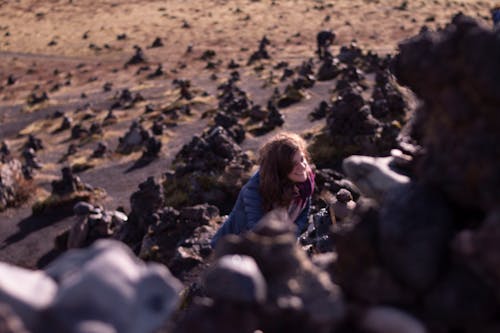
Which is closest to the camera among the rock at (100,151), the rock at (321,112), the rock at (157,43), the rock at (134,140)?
the rock at (100,151)

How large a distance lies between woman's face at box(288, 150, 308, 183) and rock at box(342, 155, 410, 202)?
2593 millimetres

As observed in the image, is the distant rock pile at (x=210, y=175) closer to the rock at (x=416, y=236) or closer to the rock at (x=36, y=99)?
the rock at (x=416, y=236)

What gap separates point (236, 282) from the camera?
3771 millimetres

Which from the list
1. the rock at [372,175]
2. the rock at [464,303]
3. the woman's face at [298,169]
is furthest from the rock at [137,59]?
the rock at [464,303]

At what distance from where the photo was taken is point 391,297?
3848 millimetres

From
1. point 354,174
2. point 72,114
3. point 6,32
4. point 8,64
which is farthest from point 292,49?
point 354,174

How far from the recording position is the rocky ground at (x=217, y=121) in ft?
13.2

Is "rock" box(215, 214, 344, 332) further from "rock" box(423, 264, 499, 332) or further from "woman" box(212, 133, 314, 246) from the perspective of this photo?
"woman" box(212, 133, 314, 246)

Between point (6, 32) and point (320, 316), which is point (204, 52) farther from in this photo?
point (320, 316)

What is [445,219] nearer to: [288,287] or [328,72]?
[288,287]

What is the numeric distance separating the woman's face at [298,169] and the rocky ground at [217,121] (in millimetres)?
1371

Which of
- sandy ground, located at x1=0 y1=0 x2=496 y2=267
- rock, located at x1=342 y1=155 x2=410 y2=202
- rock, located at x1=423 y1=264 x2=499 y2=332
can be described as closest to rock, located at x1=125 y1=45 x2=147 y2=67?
sandy ground, located at x1=0 y1=0 x2=496 y2=267

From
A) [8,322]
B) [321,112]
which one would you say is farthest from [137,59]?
[8,322]

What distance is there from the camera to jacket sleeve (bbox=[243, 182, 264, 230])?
799 cm
